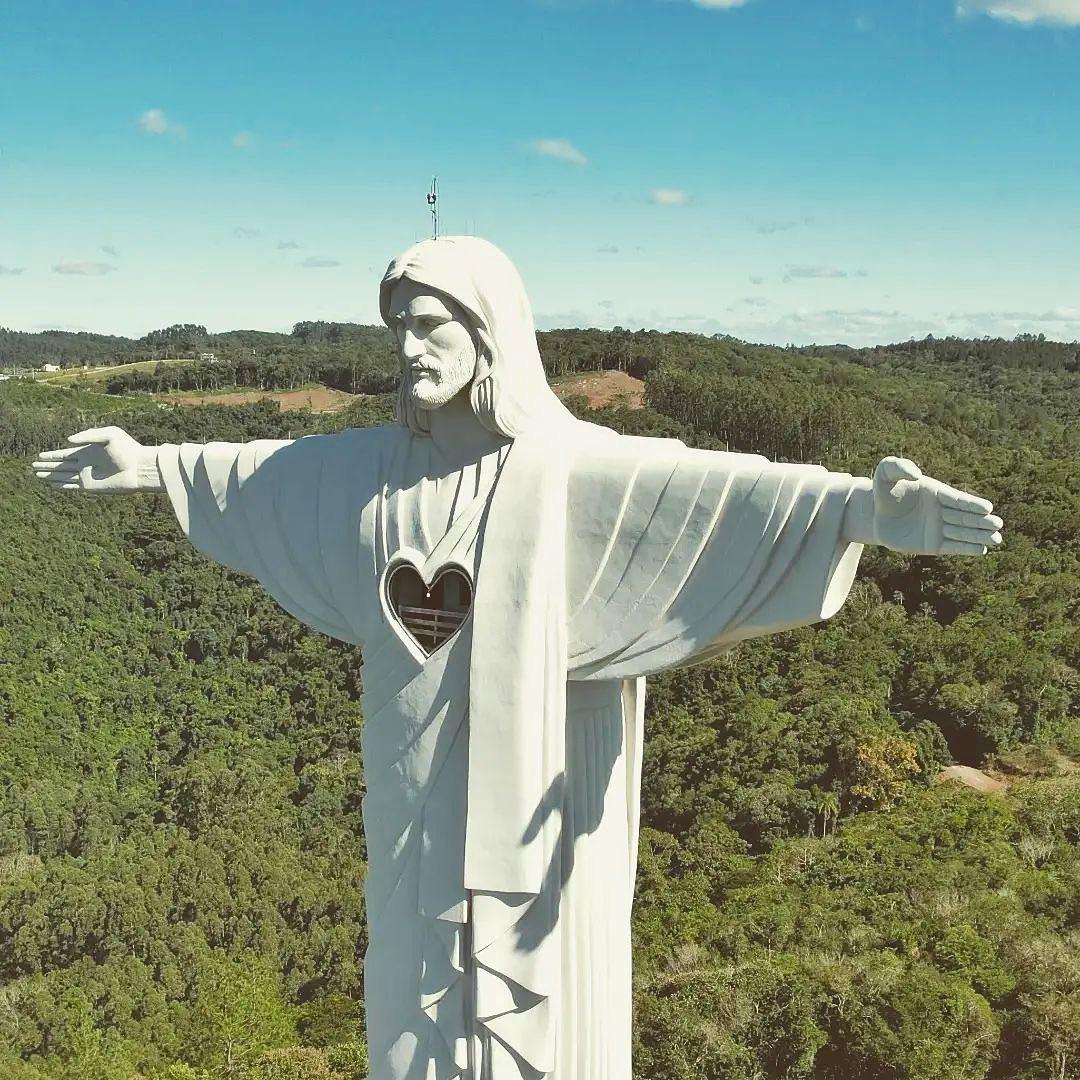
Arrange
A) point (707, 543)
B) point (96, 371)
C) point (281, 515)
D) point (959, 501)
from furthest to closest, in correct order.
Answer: point (96, 371), point (281, 515), point (707, 543), point (959, 501)

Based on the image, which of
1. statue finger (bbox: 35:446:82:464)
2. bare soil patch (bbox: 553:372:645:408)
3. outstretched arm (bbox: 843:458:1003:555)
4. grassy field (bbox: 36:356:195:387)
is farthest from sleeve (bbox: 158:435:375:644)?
grassy field (bbox: 36:356:195:387)

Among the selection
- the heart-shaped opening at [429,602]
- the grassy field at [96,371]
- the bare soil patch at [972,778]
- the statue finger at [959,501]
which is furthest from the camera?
the grassy field at [96,371]

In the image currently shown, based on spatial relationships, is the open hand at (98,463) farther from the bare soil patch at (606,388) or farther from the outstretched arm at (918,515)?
the bare soil patch at (606,388)

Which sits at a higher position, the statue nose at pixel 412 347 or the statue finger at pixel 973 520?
the statue nose at pixel 412 347

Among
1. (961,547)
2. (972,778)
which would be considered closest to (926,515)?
(961,547)

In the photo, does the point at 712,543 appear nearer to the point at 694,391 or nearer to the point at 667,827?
the point at 667,827

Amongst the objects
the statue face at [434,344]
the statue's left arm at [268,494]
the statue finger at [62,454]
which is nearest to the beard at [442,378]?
the statue face at [434,344]

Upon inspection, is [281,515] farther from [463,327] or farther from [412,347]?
[463,327]
